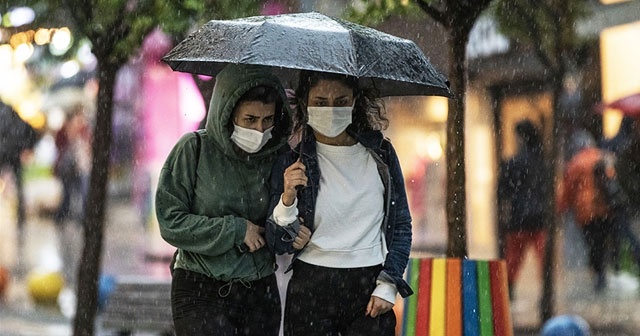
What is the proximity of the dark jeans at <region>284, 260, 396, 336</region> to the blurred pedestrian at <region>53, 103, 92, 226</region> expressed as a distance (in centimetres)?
1435

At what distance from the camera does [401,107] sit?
67.9 feet

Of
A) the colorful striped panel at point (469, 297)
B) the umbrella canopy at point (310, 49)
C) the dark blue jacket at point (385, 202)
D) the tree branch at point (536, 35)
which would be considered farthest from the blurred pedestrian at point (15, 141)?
the dark blue jacket at point (385, 202)

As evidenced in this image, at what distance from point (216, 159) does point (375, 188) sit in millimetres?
616

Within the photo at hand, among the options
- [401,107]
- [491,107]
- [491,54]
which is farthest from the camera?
[401,107]

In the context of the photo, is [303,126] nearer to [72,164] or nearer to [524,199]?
[524,199]

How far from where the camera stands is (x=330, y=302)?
4605 mm

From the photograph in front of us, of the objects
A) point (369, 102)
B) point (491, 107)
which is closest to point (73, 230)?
point (491, 107)

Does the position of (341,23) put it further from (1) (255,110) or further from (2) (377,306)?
(2) (377,306)

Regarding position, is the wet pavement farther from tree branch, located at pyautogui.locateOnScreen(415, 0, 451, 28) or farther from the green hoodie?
the green hoodie

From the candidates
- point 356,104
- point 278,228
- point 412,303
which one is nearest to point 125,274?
point 412,303

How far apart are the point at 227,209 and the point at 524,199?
26.5ft

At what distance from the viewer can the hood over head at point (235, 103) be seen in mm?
4605

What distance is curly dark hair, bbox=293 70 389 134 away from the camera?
15.7 feet

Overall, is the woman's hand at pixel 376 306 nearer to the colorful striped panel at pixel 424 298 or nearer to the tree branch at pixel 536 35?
the colorful striped panel at pixel 424 298
